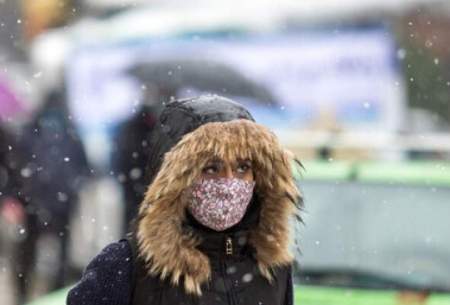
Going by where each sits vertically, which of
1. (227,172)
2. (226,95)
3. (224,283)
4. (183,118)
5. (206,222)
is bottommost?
(226,95)

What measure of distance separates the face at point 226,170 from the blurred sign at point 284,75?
9141 mm

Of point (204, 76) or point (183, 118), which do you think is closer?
point (183, 118)

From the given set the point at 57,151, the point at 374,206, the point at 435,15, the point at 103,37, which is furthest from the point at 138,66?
the point at 435,15

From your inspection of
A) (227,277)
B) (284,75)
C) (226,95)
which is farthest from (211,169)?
(284,75)

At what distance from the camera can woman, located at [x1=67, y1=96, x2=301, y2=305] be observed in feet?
12.3

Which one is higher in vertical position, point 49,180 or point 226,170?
point 226,170

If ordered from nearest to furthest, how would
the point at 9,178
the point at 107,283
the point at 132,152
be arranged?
the point at 107,283
the point at 9,178
the point at 132,152

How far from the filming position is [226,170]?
12.7 ft

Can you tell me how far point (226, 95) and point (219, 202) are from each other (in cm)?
950

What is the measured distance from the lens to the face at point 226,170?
153 inches

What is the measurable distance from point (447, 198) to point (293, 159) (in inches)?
130

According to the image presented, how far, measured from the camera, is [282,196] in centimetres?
398

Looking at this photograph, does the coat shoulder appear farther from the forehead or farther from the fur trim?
the forehead

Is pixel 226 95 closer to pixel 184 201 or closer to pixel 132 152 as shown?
pixel 132 152
